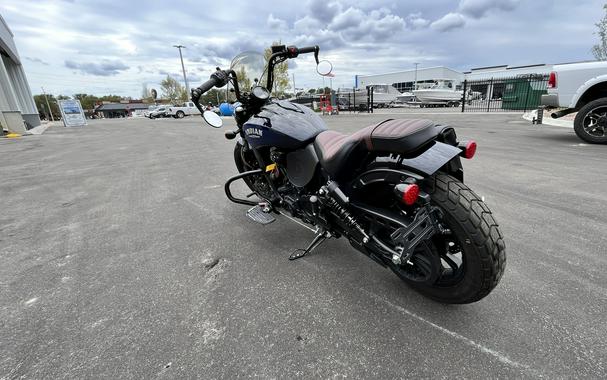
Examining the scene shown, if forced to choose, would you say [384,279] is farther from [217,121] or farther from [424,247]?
[217,121]

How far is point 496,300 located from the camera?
1.90 metres

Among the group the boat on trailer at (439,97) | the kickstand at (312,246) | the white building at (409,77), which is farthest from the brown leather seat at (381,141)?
the white building at (409,77)

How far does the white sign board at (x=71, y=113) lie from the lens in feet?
73.2

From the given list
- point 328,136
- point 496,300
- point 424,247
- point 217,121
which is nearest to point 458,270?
point 424,247

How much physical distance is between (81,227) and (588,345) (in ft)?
14.3

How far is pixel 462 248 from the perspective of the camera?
155cm

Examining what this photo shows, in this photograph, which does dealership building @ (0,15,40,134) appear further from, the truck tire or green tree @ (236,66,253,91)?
the truck tire

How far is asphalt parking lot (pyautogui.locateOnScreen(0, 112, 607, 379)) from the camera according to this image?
59.9 inches

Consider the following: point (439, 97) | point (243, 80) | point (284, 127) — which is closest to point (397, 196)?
point (284, 127)

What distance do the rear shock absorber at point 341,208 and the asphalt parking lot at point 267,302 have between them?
0.50m

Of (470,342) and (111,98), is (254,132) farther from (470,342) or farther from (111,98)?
(111,98)

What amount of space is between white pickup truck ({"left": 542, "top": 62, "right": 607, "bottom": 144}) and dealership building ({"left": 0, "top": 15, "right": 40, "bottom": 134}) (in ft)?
68.3

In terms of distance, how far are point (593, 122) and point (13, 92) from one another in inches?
955

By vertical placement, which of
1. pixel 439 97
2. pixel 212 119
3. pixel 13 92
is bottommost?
pixel 439 97
